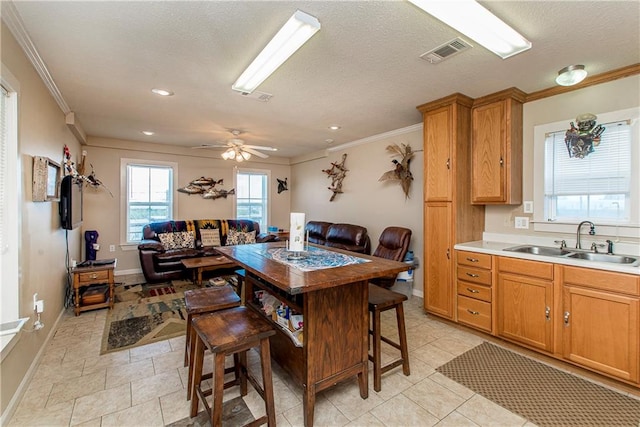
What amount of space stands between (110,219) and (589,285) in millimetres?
6607

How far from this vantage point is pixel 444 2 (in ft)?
5.17

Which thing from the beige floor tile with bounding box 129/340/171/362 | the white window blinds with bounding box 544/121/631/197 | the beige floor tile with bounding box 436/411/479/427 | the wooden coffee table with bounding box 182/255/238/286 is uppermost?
the white window blinds with bounding box 544/121/631/197

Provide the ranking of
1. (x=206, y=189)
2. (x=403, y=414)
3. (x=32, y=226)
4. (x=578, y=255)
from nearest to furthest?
(x=403, y=414) < (x=32, y=226) < (x=578, y=255) < (x=206, y=189)

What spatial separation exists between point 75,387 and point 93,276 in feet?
5.94

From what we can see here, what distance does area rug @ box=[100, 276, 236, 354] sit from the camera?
114 inches

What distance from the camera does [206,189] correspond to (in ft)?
20.3

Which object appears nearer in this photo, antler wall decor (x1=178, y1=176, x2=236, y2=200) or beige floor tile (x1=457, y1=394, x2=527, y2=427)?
beige floor tile (x1=457, y1=394, x2=527, y2=427)

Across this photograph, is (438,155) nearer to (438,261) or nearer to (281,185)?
(438,261)

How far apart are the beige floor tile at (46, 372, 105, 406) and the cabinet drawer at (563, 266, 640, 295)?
12.1 ft

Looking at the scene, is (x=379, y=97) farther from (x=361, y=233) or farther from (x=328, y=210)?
(x=328, y=210)

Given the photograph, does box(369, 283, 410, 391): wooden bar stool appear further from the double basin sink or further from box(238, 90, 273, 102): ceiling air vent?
box(238, 90, 273, 102): ceiling air vent

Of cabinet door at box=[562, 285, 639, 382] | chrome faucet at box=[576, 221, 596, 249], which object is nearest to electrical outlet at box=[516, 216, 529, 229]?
chrome faucet at box=[576, 221, 596, 249]

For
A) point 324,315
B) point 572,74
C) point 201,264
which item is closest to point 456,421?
point 324,315

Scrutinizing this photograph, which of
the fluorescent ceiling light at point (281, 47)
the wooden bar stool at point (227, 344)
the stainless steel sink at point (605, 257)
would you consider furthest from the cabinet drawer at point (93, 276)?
the stainless steel sink at point (605, 257)
